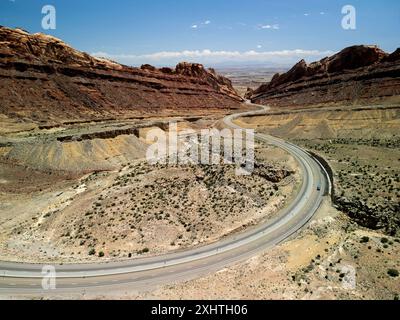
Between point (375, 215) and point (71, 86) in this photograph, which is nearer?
point (375, 215)

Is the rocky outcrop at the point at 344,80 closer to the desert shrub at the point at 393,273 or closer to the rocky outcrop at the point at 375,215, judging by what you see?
the rocky outcrop at the point at 375,215

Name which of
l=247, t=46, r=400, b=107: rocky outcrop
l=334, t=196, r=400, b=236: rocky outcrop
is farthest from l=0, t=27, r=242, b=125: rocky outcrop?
l=334, t=196, r=400, b=236: rocky outcrop

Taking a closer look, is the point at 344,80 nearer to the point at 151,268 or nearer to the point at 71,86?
the point at 71,86

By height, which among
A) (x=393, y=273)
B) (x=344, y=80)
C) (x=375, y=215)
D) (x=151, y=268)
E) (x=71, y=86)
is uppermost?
(x=344, y=80)

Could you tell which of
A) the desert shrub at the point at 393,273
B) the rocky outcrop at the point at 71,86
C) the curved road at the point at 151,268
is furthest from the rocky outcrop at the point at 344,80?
the desert shrub at the point at 393,273

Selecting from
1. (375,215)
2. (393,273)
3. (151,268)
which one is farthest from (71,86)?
(393,273)

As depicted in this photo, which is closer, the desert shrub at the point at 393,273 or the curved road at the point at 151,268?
the desert shrub at the point at 393,273

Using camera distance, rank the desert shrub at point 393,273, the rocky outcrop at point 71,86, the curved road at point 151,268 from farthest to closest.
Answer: the rocky outcrop at point 71,86
the curved road at point 151,268
the desert shrub at point 393,273

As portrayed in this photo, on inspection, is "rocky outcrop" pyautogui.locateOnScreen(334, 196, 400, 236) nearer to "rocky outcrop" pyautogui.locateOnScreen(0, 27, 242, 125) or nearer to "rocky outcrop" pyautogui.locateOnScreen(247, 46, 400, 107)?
"rocky outcrop" pyautogui.locateOnScreen(0, 27, 242, 125)
